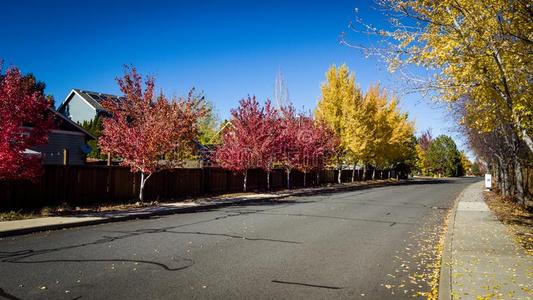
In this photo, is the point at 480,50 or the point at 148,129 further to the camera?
the point at 148,129

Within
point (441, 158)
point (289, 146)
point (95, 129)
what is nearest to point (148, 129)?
point (289, 146)

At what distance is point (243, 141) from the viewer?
84.5 feet

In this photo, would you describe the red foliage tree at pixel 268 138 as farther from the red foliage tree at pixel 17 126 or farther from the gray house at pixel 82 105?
the gray house at pixel 82 105

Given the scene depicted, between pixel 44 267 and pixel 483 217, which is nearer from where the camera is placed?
pixel 44 267

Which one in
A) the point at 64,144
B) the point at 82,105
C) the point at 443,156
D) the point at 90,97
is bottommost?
the point at 64,144

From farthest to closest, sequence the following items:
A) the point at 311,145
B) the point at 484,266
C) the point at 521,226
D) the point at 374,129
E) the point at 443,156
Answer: the point at 443,156 < the point at 374,129 < the point at 311,145 < the point at 521,226 < the point at 484,266

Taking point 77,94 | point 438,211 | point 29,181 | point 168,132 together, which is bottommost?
point 438,211

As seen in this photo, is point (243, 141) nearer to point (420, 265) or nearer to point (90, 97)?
point (420, 265)

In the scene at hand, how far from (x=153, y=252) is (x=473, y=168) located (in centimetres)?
14737

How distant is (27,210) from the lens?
529 inches

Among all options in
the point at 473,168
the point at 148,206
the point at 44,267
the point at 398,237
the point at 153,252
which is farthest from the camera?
the point at 473,168

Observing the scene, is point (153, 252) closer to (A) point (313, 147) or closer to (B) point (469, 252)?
(B) point (469, 252)

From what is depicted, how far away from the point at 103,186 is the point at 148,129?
3.01 meters

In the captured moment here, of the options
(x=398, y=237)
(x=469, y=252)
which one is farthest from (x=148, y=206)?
(x=469, y=252)
